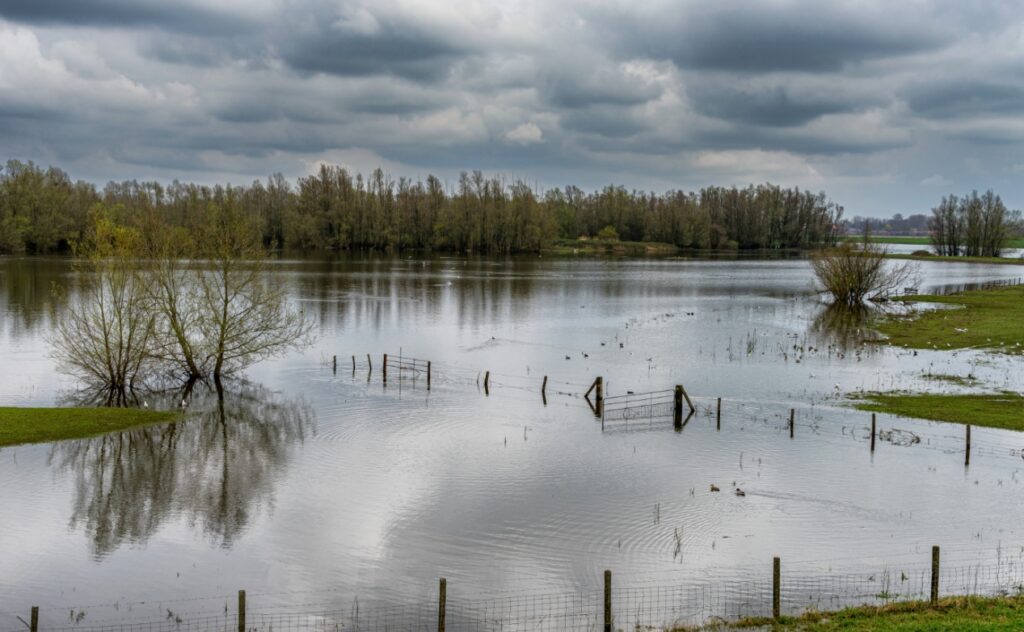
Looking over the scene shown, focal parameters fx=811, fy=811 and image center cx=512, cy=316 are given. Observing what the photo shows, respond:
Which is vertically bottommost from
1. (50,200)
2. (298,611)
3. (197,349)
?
(298,611)

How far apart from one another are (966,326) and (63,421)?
227 feet

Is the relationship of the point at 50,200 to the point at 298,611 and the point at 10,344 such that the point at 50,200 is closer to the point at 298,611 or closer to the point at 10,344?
the point at 10,344

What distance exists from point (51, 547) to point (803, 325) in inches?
2598

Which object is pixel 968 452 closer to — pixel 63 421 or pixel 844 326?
pixel 63 421

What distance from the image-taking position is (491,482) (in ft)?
104

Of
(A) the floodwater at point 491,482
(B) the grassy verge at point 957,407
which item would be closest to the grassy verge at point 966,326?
(A) the floodwater at point 491,482

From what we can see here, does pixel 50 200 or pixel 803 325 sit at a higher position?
pixel 50 200

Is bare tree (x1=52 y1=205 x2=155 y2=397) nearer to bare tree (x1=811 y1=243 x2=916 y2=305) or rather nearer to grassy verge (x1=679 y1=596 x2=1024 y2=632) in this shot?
grassy verge (x1=679 y1=596 x2=1024 y2=632)

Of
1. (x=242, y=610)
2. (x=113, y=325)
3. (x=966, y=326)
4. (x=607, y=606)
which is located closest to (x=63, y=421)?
(x=113, y=325)

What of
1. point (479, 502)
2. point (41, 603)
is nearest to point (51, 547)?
point (41, 603)

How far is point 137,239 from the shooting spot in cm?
4816

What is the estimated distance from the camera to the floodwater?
942 inches

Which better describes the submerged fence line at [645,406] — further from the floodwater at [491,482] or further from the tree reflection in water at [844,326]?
the tree reflection in water at [844,326]

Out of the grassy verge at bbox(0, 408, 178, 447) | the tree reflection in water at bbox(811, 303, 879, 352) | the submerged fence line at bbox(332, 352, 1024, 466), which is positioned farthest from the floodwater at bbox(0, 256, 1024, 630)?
the tree reflection in water at bbox(811, 303, 879, 352)
